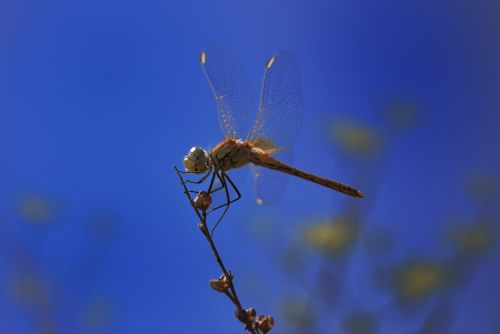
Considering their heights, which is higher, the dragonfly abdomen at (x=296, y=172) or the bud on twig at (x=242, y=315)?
the dragonfly abdomen at (x=296, y=172)

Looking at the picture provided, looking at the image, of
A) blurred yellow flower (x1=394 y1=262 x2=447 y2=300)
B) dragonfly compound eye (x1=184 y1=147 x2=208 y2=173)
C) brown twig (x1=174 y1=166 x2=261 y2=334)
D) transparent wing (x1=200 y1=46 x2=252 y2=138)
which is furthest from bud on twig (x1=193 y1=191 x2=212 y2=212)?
blurred yellow flower (x1=394 y1=262 x2=447 y2=300)

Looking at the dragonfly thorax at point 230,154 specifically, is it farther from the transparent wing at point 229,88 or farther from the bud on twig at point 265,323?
the bud on twig at point 265,323

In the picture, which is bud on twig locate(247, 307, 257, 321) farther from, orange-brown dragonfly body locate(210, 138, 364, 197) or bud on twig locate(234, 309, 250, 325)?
orange-brown dragonfly body locate(210, 138, 364, 197)

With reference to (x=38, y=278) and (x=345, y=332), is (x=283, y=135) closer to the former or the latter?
(x=345, y=332)

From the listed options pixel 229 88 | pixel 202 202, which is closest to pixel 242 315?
pixel 202 202

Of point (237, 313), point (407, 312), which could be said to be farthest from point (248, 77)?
point (407, 312)

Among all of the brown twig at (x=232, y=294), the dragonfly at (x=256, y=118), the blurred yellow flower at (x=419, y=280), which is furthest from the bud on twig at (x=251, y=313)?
the blurred yellow flower at (x=419, y=280)

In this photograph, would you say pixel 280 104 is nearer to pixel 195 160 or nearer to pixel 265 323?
pixel 195 160
